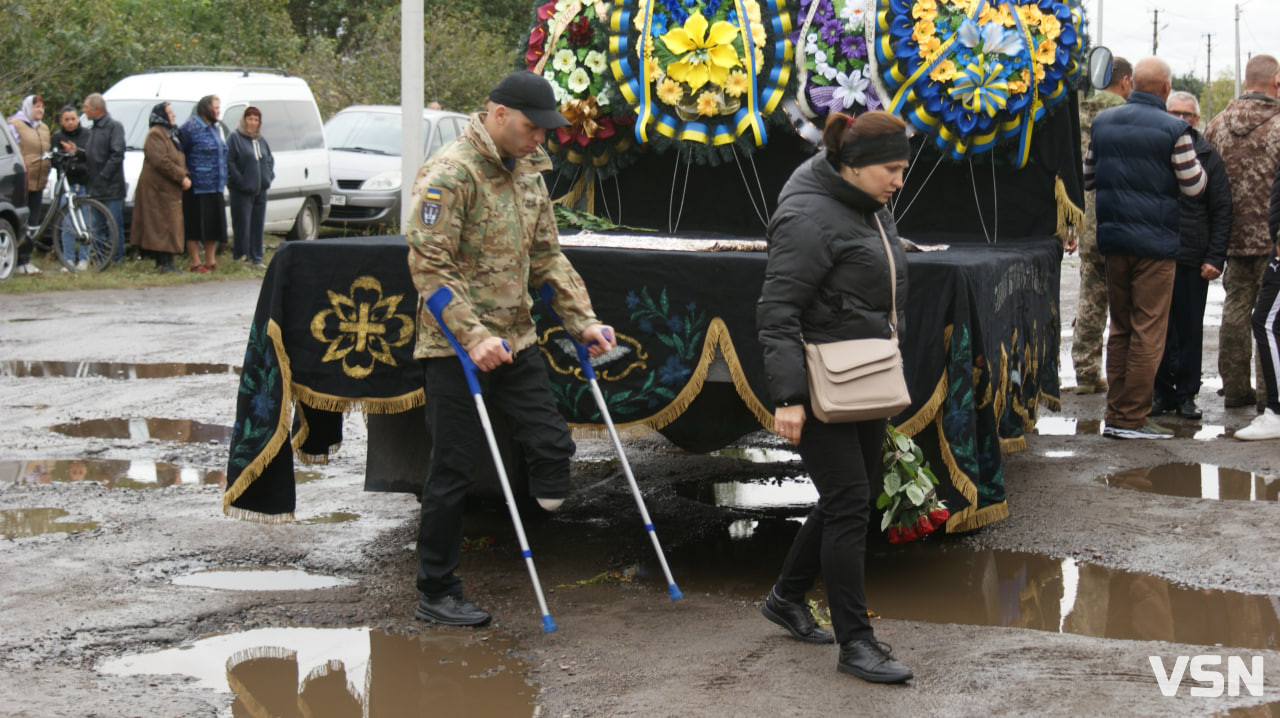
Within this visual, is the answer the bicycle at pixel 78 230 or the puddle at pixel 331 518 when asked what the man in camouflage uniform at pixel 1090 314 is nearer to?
the puddle at pixel 331 518

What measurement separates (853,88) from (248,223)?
1079cm

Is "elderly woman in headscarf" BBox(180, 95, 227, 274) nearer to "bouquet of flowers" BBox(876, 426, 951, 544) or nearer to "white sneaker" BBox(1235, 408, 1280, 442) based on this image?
"white sneaker" BBox(1235, 408, 1280, 442)

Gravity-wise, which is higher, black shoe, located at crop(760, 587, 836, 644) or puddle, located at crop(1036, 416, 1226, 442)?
black shoe, located at crop(760, 587, 836, 644)

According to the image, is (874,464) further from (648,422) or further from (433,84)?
(433,84)

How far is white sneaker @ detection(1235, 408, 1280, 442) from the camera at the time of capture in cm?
773

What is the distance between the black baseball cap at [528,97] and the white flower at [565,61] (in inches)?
121

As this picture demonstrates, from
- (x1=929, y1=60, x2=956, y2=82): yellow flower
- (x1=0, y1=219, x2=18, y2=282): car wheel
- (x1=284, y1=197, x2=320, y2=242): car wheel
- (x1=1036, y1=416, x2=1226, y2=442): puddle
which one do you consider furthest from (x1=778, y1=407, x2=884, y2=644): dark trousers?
(x1=284, y1=197, x2=320, y2=242): car wheel

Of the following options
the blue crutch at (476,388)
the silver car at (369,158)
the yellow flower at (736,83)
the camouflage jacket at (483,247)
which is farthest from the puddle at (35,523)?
the silver car at (369,158)

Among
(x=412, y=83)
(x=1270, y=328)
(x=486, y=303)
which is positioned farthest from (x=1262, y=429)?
(x=412, y=83)

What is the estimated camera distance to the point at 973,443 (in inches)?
202

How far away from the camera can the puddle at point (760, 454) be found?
7711 mm

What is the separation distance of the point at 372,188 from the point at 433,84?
940 centimetres

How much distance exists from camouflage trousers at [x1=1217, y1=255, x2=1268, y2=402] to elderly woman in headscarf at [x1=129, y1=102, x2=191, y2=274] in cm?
1095

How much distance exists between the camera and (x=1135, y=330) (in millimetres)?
7805
